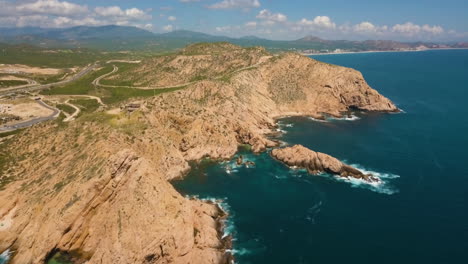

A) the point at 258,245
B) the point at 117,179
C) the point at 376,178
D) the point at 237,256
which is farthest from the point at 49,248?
the point at 376,178

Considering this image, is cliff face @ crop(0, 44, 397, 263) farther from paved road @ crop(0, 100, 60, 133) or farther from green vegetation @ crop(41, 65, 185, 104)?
green vegetation @ crop(41, 65, 185, 104)

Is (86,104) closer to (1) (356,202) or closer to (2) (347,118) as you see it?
(1) (356,202)

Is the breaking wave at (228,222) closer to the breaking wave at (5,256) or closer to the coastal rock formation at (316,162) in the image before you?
the coastal rock formation at (316,162)

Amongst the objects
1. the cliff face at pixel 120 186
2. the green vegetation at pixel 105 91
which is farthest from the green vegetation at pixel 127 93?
the cliff face at pixel 120 186

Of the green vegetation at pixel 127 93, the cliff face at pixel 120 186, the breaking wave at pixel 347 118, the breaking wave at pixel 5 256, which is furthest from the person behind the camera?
the breaking wave at pixel 347 118

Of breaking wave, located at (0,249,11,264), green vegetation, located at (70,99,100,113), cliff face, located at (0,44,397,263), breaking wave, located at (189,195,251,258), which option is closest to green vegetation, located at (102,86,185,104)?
green vegetation, located at (70,99,100,113)
